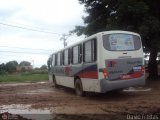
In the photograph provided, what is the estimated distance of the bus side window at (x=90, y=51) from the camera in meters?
14.7

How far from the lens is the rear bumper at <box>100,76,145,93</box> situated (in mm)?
13959

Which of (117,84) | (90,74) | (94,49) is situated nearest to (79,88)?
(90,74)

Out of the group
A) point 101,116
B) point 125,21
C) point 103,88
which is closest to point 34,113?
point 101,116

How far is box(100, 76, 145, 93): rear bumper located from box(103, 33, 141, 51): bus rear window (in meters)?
1.39

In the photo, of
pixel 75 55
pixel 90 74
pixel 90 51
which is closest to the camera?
pixel 90 74

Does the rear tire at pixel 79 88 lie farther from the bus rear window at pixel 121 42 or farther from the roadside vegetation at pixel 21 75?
the roadside vegetation at pixel 21 75

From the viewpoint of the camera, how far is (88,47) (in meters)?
15.5

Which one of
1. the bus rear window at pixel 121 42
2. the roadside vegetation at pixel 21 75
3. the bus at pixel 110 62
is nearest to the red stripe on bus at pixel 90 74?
the bus at pixel 110 62

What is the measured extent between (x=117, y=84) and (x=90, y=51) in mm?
2027

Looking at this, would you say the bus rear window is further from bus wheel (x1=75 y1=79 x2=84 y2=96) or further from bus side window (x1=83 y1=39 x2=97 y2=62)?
bus wheel (x1=75 y1=79 x2=84 y2=96)

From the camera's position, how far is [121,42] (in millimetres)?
14883

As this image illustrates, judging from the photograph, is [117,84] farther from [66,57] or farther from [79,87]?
[66,57]

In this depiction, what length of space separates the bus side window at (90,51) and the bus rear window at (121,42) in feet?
1.95

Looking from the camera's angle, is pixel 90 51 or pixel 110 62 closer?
pixel 110 62
